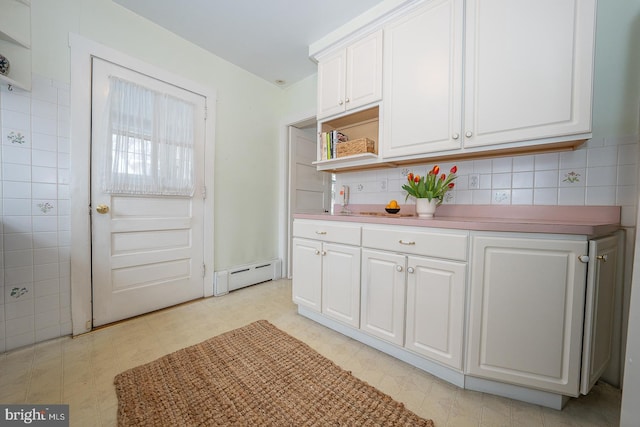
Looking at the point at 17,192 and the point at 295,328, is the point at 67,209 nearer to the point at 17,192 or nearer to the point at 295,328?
the point at 17,192

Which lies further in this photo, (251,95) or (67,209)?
(251,95)

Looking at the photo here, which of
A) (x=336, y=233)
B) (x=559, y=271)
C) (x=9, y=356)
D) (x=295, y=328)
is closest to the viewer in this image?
(x=559, y=271)

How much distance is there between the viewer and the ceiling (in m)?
1.77

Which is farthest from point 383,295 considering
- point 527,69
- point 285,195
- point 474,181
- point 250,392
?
point 285,195

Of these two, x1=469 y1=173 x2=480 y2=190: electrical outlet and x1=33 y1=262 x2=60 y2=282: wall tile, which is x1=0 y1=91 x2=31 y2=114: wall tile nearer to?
x1=33 y1=262 x2=60 y2=282: wall tile

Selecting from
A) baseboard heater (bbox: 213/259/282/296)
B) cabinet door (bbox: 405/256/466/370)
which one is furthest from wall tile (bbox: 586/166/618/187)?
baseboard heater (bbox: 213/259/282/296)

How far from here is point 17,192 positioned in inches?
57.3

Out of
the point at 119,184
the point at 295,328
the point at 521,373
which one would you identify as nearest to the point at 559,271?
the point at 521,373

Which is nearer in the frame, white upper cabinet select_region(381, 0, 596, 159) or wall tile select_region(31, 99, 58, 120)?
white upper cabinet select_region(381, 0, 596, 159)

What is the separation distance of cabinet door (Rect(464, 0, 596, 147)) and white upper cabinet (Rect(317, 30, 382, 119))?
600 millimetres

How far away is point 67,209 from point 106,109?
768mm

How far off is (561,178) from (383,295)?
1250 millimetres

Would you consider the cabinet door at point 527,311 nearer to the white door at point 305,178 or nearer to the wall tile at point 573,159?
the wall tile at point 573,159

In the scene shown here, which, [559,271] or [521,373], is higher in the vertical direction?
[559,271]
